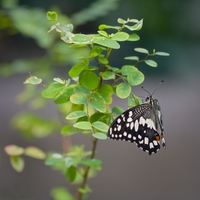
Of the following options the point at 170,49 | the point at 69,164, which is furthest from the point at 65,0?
the point at 69,164

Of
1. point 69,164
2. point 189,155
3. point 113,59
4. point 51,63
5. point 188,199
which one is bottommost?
point 69,164

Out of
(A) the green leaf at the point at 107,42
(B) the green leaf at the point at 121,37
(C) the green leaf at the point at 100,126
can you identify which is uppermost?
(B) the green leaf at the point at 121,37

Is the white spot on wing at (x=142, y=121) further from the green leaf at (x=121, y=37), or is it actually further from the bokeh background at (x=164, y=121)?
A: the bokeh background at (x=164, y=121)

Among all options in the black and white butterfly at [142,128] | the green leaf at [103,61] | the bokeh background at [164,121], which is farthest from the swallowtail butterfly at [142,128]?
the bokeh background at [164,121]

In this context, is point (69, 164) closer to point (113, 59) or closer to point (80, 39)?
point (80, 39)

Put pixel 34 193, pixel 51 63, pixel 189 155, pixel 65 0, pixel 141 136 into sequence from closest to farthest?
pixel 141 136 < pixel 51 63 < pixel 34 193 < pixel 189 155 < pixel 65 0

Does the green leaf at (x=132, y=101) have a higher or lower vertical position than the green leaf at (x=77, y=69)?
lower

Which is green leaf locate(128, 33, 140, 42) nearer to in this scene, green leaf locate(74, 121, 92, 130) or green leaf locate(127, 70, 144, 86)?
green leaf locate(127, 70, 144, 86)
